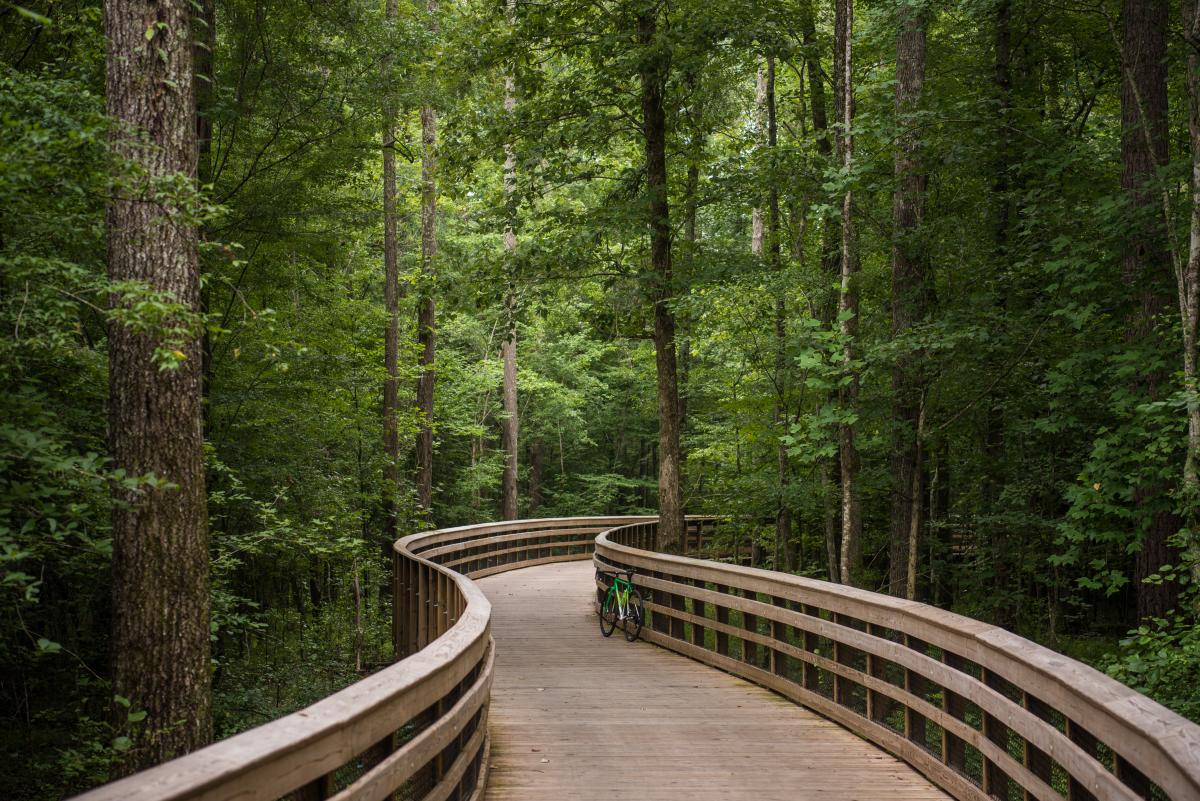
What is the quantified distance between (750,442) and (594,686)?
9522 mm

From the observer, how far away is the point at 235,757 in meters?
2.21

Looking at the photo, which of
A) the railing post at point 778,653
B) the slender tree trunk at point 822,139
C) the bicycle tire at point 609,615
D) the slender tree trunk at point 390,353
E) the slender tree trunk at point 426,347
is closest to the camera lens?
the railing post at point 778,653

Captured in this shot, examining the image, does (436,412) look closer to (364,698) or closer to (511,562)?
(511,562)

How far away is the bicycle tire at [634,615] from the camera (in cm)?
1068

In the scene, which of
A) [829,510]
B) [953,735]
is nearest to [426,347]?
[829,510]

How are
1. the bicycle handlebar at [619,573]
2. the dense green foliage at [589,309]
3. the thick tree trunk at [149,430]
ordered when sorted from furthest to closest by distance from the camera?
the bicycle handlebar at [619,573] < the dense green foliage at [589,309] < the thick tree trunk at [149,430]

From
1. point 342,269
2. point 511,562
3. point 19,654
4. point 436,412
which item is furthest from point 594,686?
point 436,412

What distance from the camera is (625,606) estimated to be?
10797mm

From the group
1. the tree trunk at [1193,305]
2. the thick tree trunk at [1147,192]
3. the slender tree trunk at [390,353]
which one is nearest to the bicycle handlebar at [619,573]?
the thick tree trunk at [1147,192]

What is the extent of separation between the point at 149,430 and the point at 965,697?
5.12m

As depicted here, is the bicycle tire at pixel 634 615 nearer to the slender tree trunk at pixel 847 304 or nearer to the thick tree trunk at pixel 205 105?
the slender tree trunk at pixel 847 304

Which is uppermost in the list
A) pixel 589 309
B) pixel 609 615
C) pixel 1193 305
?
pixel 589 309

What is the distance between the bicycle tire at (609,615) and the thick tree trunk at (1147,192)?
5.51 meters

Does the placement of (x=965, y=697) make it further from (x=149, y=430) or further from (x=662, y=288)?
(x=662, y=288)
